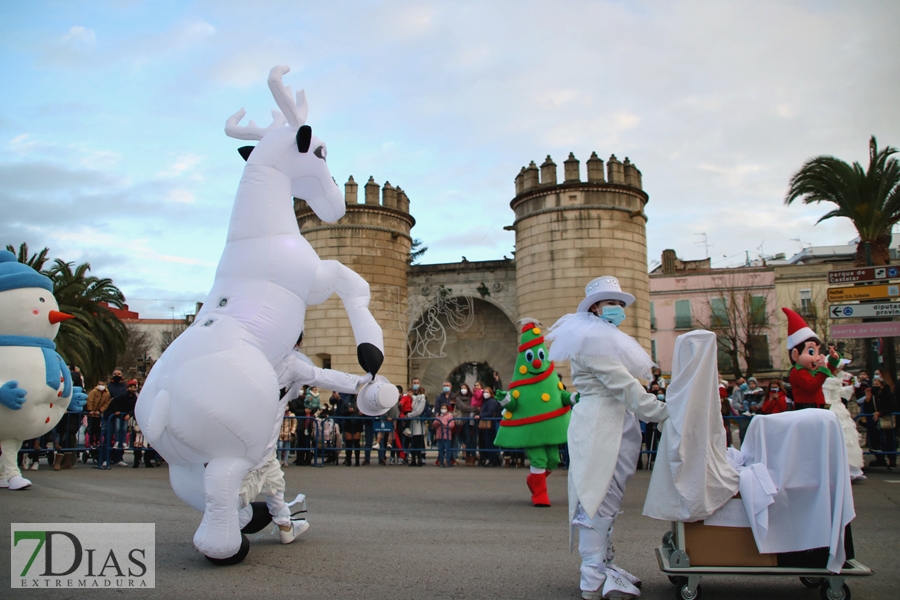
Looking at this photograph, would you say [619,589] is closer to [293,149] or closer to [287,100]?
[293,149]

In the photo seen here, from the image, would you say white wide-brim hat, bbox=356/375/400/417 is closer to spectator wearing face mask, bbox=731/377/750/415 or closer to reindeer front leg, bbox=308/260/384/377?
reindeer front leg, bbox=308/260/384/377

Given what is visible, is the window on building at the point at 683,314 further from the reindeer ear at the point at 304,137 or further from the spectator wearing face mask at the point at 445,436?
the reindeer ear at the point at 304,137

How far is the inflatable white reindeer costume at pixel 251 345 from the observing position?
462 cm

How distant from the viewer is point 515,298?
22.1m

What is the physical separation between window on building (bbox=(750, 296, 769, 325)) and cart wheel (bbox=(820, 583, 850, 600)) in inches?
1128

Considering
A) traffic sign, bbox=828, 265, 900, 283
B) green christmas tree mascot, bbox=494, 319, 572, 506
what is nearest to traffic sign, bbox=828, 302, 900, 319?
traffic sign, bbox=828, 265, 900, 283

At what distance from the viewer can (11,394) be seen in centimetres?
777

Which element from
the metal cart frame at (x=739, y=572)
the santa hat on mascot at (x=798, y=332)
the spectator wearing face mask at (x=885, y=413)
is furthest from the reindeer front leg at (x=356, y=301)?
the spectator wearing face mask at (x=885, y=413)

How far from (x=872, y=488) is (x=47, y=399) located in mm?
10512

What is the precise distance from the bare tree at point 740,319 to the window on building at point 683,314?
569 millimetres

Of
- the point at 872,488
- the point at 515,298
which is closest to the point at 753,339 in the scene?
the point at 515,298

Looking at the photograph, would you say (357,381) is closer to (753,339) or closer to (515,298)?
(515,298)

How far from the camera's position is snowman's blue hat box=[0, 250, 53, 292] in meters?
7.94

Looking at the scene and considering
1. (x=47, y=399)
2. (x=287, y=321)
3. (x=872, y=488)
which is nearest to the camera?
(x=287, y=321)
